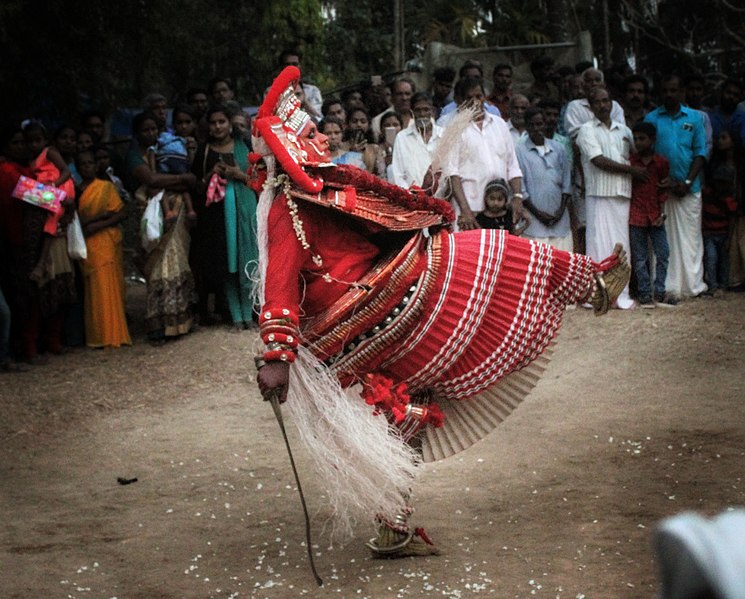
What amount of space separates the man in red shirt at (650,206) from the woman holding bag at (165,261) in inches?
154

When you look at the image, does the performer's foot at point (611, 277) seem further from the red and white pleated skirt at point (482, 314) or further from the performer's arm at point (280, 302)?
the performer's arm at point (280, 302)

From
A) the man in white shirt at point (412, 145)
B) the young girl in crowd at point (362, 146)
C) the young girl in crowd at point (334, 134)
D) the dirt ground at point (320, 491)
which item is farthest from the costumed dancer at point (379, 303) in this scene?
the young girl in crowd at point (362, 146)

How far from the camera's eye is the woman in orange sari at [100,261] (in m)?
9.13

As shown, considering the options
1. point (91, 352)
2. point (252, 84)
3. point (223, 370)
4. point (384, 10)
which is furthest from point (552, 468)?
point (384, 10)

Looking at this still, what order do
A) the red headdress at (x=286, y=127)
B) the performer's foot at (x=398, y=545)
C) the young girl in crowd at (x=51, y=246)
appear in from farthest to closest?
the young girl in crowd at (x=51, y=246), the performer's foot at (x=398, y=545), the red headdress at (x=286, y=127)

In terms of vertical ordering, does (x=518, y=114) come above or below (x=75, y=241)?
above

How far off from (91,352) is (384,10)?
15.0 meters

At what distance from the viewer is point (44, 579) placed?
4.55 metres

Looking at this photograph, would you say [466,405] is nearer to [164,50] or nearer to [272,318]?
[272,318]

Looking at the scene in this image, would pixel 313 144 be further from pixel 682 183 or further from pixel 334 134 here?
pixel 682 183

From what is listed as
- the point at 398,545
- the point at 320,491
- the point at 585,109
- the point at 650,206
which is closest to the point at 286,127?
the point at 398,545

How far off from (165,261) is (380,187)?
5.07 m

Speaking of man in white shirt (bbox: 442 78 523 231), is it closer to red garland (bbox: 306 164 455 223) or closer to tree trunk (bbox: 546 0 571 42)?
red garland (bbox: 306 164 455 223)

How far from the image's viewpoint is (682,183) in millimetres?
9500
